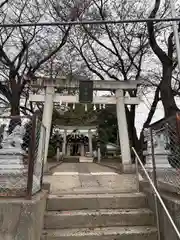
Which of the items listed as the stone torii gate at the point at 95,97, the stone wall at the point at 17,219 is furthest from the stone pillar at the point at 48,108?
the stone wall at the point at 17,219

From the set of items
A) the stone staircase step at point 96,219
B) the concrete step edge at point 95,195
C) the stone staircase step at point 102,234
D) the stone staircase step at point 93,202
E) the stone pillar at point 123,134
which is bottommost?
the stone staircase step at point 102,234

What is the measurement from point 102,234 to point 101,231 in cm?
10

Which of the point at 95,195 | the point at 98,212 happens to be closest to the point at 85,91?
the point at 95,195

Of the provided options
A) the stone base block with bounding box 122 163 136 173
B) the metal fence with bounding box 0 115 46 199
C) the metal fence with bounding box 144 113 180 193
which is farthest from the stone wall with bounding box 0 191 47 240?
the stone base block with bounding box 122 163 136 173

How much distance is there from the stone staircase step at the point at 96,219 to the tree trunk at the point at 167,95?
211 inches

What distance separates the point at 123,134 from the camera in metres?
9.16

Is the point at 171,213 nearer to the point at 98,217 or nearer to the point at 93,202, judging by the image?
the point at 98,217

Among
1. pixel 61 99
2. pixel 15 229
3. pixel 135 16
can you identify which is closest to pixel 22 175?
pixel 15 229

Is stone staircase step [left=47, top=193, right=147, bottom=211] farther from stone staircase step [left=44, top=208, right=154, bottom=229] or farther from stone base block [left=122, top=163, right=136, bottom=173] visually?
stone base block [left=122, top=163, right=136, bottom=173]

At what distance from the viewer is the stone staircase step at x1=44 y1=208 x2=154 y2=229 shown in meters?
3.77

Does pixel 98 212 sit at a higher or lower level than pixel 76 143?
lower

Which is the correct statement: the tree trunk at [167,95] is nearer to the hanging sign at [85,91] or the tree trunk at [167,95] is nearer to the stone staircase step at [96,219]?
the hanging sign at [85,91]

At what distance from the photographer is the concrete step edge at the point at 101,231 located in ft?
11.5

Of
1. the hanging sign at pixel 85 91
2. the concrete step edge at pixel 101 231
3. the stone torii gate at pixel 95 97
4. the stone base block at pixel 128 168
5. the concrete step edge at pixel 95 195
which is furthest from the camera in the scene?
the stone torii gate at pixel 95 97
